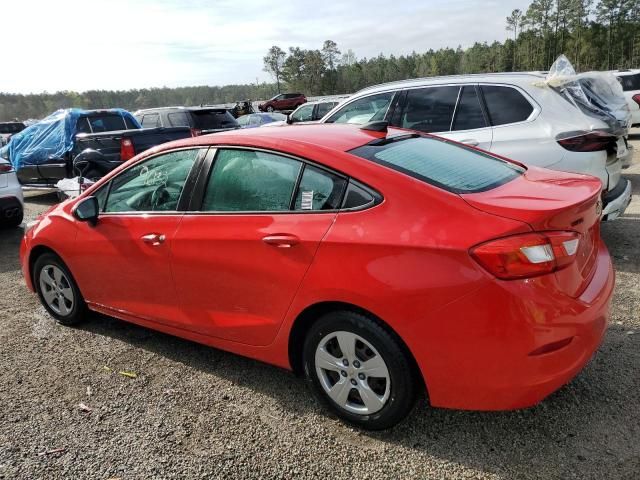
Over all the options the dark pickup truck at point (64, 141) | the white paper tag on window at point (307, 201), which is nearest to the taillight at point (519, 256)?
the white paper tag on window at point (307, 201)

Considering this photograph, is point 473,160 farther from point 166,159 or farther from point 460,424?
point 166,159

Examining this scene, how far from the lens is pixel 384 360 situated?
246 cm

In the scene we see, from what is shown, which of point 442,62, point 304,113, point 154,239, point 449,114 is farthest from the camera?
point 442,62

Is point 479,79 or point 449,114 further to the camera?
point 449,114

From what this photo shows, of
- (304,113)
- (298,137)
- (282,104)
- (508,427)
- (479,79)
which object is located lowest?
(508,427)

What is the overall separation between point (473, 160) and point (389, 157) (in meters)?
0.65

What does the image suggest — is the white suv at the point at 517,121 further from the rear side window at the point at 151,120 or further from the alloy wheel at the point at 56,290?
the rear side window at the point at 151,120

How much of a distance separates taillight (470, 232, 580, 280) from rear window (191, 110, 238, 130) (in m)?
10.9

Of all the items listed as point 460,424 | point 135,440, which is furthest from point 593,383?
point 135,440

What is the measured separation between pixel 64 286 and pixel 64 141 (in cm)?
734

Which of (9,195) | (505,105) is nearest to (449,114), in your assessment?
(505,105)

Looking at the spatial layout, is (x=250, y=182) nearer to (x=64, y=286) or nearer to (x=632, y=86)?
(x=64, y=286)

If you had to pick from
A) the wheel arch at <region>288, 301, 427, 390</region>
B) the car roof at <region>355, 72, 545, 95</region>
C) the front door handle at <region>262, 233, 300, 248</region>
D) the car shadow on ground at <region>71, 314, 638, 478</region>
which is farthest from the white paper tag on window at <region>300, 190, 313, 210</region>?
the car roof at <region>355, 72, 545, 95</region>

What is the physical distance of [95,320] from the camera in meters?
4.34
